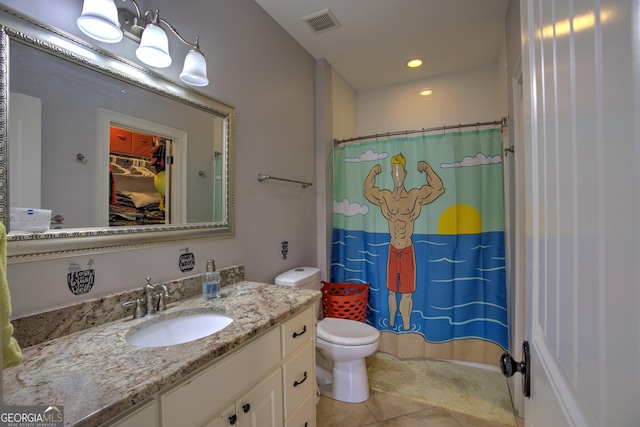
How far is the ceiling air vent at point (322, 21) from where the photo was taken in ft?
6.28

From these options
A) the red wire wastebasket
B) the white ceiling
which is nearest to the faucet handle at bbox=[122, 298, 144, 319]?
the red wire wastebasket

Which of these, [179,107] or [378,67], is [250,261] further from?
[378,67]

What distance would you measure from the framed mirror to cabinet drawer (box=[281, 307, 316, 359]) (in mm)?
659

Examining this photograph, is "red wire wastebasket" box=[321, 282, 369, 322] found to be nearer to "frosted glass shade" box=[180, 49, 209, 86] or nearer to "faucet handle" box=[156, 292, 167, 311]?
"faucet handle" box=[156, 292, 167, 311]

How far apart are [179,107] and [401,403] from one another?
2.21m

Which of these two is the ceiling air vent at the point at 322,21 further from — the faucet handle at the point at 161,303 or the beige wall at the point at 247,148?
the faucet handle at the point at 161,303

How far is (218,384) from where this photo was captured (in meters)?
0.87

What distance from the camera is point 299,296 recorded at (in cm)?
134

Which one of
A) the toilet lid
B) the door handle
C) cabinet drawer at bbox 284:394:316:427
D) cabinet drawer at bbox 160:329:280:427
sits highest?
the door handle

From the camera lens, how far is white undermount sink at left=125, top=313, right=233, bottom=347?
3.52 feet

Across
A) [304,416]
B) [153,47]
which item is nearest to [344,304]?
[304,416]

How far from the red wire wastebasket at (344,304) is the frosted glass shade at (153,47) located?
Answer: 73.3 inches

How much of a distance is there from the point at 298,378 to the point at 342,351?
1.87ft

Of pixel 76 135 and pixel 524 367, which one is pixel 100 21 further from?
pixel 524 367
